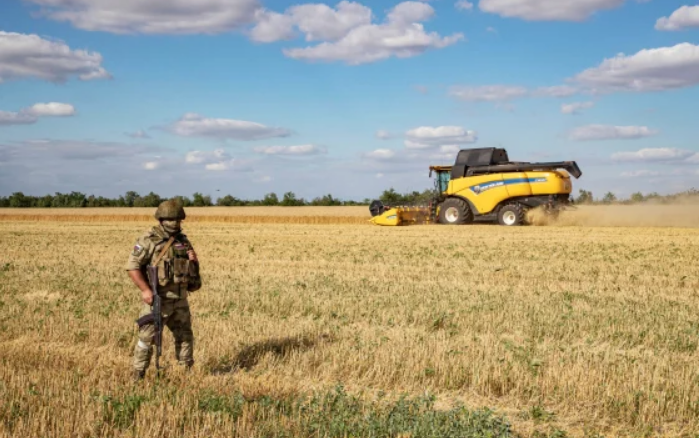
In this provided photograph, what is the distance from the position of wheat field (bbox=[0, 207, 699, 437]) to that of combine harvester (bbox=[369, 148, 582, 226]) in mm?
11768

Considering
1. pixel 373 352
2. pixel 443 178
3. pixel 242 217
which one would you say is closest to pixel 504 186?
pixel 443 178

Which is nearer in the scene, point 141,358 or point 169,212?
point 169,212

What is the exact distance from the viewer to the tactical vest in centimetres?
692

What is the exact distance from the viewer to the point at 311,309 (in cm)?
1095

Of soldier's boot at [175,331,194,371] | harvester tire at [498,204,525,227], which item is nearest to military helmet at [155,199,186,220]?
soldier's boot at [175,331,194,371]

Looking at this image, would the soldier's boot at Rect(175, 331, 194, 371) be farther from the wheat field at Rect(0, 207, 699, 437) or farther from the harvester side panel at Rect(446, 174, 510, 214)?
the harvester side panel at Rect(446, 174, 510, 214)

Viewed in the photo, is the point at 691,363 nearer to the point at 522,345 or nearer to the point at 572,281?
the point at 522,345

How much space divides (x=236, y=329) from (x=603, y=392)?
487cm

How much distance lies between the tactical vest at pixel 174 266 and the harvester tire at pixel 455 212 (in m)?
24.1

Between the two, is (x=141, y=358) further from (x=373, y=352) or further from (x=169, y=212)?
(x=373, y=352)

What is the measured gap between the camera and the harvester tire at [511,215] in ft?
95.2

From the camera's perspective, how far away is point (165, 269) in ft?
22.7

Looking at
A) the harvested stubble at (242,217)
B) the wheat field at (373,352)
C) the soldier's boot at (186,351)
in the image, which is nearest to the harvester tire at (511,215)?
the harvested stubble at (242,217)

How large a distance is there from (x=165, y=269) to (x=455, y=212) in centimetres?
2462
